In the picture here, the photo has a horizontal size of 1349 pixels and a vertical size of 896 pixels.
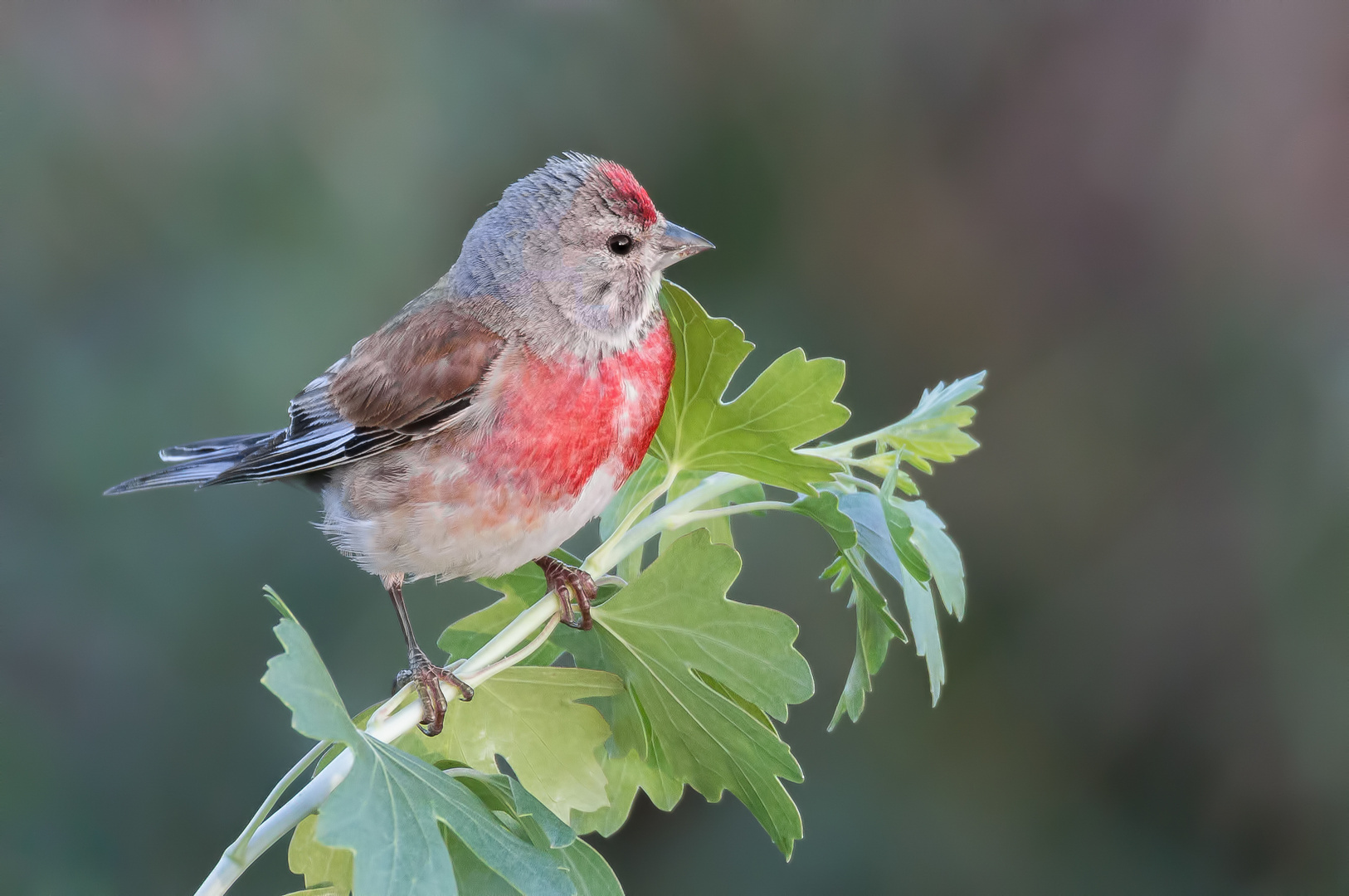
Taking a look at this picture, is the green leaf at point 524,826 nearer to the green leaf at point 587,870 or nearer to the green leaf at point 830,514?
the green leaf at point 587,870

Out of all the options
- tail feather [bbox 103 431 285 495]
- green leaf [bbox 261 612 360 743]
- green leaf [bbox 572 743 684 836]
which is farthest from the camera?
tail feather [bbox 103 431 285 495]

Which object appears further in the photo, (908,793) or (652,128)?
(652,128)

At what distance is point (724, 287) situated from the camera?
2738mm

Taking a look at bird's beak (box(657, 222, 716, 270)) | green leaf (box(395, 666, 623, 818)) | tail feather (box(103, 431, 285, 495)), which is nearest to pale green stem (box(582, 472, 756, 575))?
green leaf (box(395, 666, 623, 818))

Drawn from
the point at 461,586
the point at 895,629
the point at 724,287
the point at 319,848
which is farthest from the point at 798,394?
the point at 724,287

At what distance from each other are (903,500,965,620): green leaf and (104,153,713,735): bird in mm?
296

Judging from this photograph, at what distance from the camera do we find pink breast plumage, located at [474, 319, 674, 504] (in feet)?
4.12

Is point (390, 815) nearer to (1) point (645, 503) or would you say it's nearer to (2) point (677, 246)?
(1) point (645, 503)

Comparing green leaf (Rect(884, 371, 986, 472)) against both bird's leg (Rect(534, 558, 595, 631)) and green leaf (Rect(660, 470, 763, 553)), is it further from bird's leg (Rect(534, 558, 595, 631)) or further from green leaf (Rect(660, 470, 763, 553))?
bird's leg (Rect(534, 558, 595, 631))

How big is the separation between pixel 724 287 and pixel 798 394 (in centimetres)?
166

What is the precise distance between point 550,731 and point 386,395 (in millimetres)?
501

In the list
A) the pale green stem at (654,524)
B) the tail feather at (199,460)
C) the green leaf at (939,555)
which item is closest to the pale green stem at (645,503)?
the pale green stem at (654,524)

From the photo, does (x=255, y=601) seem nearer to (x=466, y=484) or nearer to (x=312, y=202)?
(x=312, y=202)

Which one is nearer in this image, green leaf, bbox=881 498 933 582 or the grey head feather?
green leaf, bbox=881 498 933 582
